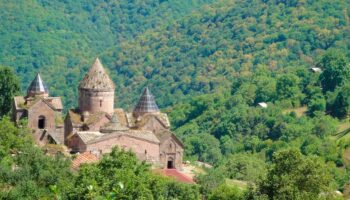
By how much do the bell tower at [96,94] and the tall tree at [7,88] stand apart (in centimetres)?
640

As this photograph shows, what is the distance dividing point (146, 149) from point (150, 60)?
89.4m

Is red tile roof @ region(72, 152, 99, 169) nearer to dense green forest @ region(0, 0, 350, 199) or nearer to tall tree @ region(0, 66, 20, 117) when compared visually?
dense green forest @ region(0, 0, 350, 199)

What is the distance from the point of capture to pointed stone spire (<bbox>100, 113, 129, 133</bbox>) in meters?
62.8

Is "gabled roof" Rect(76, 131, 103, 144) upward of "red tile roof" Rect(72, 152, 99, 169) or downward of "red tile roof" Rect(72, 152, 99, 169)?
upward

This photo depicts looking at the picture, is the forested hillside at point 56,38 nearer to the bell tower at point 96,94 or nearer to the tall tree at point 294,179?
the bell tower at point 96,94

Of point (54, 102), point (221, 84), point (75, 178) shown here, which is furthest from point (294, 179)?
point (221, 84)

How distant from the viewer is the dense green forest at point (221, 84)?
50.9 meters

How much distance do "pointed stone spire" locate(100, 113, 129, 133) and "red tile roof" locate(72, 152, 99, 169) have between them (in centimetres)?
268

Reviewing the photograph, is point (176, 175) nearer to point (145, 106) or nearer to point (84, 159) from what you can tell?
point (145, 106)

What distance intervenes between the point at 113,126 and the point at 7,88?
9747mm

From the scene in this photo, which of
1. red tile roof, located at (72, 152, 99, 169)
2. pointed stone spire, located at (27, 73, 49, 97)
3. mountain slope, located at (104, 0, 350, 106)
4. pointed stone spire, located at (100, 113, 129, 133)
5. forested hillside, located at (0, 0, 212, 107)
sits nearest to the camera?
red tile roof, located at (72, 152, 99, 169)

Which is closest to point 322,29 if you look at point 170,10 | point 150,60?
point 150,60

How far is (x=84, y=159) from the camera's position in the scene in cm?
5903

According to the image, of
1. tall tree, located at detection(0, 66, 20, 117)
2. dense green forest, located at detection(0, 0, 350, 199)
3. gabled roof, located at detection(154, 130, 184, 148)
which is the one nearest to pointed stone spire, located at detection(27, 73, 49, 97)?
tall tree, located at detection(0, 66, 20, 117)
